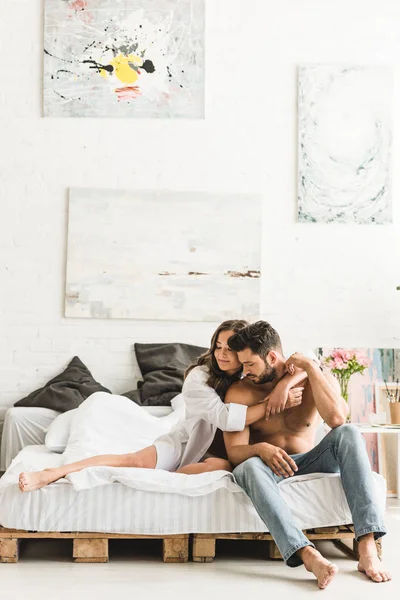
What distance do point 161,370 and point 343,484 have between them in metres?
2.00

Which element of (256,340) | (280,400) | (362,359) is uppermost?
(256,340)

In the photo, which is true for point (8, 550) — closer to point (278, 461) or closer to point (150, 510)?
point (150, 510)

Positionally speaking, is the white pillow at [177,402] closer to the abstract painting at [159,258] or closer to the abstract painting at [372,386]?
the abstract painting at [159,258]

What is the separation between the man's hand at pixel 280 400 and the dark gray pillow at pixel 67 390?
1.76 metres

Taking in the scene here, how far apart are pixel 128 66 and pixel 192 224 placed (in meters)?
1.07

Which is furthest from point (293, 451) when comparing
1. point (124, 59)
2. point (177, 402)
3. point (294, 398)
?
point (124, 59)

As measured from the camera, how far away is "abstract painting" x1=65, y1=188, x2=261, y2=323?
203 inches

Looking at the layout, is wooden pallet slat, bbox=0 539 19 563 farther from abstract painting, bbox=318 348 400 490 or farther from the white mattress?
abstract painting, bbox=318 348 400 490

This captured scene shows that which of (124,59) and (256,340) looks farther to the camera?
(124,59)

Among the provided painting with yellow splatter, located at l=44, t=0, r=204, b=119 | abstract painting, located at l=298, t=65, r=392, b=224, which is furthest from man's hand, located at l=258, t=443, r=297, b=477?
painting with yellow splatter, located at l=44, t=0, r=204, b=119

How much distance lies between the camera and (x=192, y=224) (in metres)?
5.17

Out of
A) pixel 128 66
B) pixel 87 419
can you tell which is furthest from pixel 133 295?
pixel 128 66

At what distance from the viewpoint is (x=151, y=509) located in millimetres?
3215

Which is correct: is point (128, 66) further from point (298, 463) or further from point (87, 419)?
point (298, 463)
